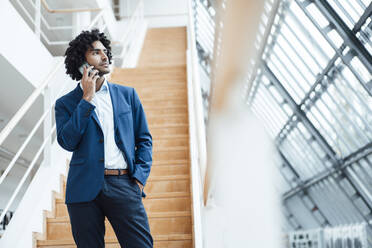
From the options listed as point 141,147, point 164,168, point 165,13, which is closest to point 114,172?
point 141,147

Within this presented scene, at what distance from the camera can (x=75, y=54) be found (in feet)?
5.99

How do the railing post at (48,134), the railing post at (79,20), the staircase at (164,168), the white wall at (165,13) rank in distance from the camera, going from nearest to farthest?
the staircase at (164,168) < the railing post at (48,134) < the railing post at (79,20) < the white wall at (165,13)

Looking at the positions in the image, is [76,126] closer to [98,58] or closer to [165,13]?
[98,58]

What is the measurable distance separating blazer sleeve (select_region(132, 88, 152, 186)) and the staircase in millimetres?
1295

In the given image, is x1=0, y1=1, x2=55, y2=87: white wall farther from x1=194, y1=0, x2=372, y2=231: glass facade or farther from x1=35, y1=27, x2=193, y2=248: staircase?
x1=194, y1=0, x2=372, y2=231: glass facade

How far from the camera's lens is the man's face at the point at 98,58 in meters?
1.80

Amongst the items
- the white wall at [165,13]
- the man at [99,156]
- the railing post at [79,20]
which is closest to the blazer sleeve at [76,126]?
the man at [99,156]

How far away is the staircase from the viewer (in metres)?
3.14

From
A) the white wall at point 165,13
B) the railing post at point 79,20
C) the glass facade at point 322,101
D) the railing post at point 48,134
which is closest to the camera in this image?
the railing post at point 48,134

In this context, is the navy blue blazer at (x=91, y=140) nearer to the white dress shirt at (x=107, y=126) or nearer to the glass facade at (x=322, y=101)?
the white dress shirt at (x=107, y=126)

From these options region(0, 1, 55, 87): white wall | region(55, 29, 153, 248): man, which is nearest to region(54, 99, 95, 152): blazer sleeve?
region(55, 29, 153, 248): man

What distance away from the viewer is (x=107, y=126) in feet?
5.77

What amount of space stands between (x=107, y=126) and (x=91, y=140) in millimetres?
113

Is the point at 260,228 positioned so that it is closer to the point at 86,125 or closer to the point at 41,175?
the point at 41,175
